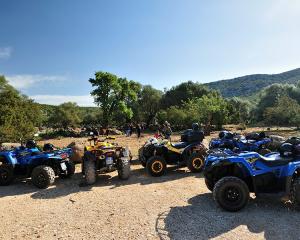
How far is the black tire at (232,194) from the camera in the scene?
22.5 ft

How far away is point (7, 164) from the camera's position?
10602 millimetres

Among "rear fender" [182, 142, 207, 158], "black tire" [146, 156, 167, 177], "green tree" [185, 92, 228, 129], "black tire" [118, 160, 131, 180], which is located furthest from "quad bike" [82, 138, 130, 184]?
"green tree" [185, 92, 228, 129]

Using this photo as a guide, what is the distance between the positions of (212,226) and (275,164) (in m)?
2.13

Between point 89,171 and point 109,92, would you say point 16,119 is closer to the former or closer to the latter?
point 89,171

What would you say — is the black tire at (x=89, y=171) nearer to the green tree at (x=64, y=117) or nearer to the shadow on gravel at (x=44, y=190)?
the shadow on gravel at (x=44, y=190)

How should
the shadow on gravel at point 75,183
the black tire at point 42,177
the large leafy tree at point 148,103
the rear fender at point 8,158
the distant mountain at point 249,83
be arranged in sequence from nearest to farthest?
the shadow on gravel at point 75,183 → the black tire at point 42,177 → the rear fender at point 8,158 → the large leafy tree at point 148,103 → the distant mountain at point 249,83

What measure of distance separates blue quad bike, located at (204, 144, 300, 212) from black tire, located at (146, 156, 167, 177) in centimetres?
385

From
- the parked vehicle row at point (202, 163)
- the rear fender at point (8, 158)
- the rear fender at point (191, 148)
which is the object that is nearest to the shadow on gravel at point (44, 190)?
the parked vehicle row at point (202, 163)

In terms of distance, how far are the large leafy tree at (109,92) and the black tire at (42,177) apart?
36382 millimetres

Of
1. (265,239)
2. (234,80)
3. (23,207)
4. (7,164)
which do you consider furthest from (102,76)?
(234,80)

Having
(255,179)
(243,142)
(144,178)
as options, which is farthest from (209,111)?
(255,179)

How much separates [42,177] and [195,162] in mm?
5338

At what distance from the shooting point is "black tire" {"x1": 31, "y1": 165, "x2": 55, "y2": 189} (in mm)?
9867

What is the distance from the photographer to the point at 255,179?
7.02 metres
